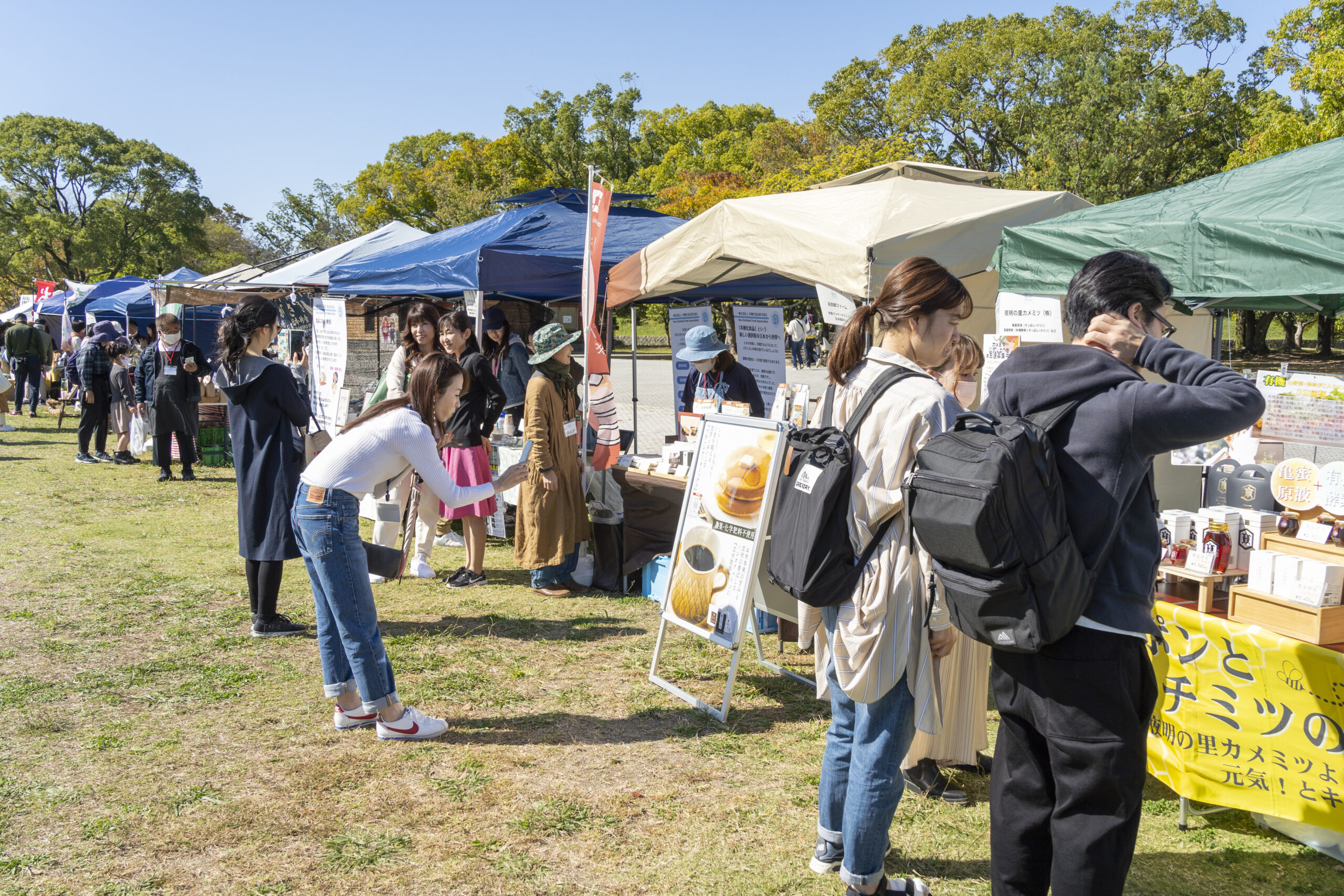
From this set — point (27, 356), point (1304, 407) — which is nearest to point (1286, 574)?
point (1304, 407)

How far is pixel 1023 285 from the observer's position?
14.8 feet

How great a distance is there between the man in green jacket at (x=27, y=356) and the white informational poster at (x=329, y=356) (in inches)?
404

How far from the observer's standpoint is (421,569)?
6301 mm

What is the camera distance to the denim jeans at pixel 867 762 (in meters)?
2.34

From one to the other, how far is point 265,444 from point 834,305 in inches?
131

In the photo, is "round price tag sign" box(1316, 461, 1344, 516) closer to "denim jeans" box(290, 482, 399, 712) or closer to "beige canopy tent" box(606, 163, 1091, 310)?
→ "beige canopy tent" box(606, 163, 1091, 310)

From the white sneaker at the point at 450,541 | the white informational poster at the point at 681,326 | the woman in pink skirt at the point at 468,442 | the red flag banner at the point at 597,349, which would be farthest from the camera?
the white informational poster at the point at 681,326

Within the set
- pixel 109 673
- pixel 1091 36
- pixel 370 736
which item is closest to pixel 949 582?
pixel 370 736

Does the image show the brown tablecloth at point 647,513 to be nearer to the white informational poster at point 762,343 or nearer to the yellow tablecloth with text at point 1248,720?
the white informational poster at point 762,343

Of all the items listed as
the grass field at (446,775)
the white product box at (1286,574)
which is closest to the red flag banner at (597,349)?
the grass field at (446,775)

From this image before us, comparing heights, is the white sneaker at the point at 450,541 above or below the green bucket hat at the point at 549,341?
below

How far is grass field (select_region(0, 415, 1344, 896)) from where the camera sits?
282 cm

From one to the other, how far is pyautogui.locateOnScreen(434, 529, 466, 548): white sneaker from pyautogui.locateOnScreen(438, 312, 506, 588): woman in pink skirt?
3.60 ft

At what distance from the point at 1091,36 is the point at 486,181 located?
24615mm
